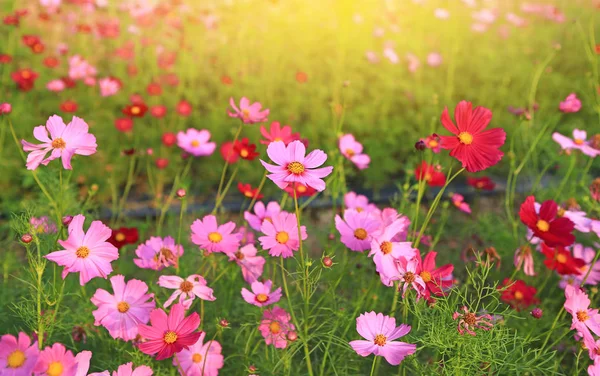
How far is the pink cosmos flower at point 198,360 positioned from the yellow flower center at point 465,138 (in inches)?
29.1

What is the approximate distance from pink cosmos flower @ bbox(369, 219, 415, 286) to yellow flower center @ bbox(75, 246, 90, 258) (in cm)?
61

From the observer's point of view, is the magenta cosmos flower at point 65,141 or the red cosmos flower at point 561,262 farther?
the red cosmos flower at point 561,262

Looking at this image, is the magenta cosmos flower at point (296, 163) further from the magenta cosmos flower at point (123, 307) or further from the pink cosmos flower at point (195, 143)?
the pink cosmos flower at point (195, 143)

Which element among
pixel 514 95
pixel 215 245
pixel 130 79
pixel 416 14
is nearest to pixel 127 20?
pixel 130 79

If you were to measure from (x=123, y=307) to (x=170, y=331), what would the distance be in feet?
0.57

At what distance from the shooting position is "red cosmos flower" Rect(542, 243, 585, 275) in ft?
5.05

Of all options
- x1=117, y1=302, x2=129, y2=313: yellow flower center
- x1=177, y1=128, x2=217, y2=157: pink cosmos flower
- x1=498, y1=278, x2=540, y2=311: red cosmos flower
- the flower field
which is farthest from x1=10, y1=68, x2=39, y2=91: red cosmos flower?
x1=498, y1=278, x2=540, y2=311: red cosmos flower

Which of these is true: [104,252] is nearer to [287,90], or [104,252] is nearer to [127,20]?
[287,90]

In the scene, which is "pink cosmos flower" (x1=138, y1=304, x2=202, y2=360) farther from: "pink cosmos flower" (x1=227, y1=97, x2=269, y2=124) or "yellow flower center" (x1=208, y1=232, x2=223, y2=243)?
"pink cosmos flower" (x1=227, y1=97, x2=269, y2=124)

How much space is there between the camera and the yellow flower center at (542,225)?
1390mm

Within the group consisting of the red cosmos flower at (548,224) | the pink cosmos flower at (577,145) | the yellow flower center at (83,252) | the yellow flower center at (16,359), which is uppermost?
the yellow flower center at (83,252)

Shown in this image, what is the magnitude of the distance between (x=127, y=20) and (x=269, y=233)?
3.39 m

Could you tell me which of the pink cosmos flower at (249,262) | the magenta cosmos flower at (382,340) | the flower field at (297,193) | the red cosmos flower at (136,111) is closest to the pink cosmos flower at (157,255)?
the flower field at (297,193)

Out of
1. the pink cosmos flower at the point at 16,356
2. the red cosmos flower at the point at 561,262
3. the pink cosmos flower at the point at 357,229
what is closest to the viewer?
the pink cosmos flower at the point at 16,356
